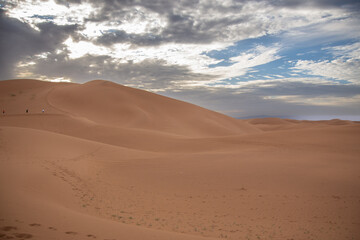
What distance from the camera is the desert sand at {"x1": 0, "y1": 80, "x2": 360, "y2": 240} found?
5.39m

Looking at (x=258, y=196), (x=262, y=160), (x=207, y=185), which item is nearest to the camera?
(x=258, y=196)

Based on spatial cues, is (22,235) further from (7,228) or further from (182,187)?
(182,187)

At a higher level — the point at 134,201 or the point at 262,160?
the point at 262,160

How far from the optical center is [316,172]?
11383 mm

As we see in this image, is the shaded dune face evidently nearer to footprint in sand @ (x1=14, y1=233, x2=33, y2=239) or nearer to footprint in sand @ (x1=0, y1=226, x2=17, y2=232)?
footprint in sand @ (x1=0, y1=226, x2=17, y2=232)

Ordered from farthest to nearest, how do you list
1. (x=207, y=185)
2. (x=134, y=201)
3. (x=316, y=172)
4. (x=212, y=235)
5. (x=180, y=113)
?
(x=180, y=113)
(x=316, y=172)
(x=207, y=185)
(x=134, y=201)
(x=212, y=235)

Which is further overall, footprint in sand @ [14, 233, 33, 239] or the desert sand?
the desert sand

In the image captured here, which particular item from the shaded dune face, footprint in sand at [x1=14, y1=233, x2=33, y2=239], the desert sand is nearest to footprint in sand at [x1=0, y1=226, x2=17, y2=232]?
the desert sand

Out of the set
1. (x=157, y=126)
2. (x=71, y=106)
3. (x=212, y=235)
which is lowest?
(x=212, y=235)

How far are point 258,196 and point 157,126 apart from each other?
25.8 metres

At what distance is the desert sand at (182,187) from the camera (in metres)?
5.39

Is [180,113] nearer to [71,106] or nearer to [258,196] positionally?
[71,106]

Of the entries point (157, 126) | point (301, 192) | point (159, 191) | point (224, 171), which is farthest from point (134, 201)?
point (157, 126)

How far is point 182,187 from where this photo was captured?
33.9 ft
